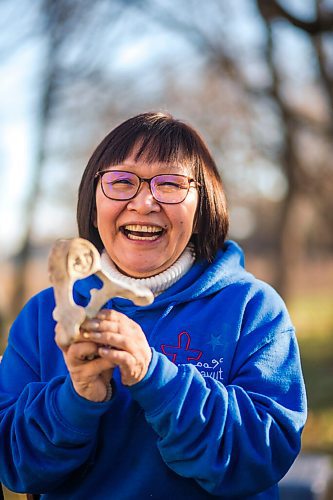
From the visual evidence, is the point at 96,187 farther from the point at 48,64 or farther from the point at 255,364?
the point at 48,64

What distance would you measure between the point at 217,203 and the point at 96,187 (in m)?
0.36

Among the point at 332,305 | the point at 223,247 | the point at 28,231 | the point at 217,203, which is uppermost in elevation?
the point at 217,203

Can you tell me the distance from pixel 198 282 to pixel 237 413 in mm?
411

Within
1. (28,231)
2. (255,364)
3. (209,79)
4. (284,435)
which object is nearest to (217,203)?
(255,364)

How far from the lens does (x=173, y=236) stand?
82.0 inches

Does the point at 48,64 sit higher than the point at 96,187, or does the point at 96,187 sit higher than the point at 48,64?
the point at 48,64

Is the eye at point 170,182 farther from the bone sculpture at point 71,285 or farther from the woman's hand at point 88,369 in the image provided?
the woman's hand at point 88,369

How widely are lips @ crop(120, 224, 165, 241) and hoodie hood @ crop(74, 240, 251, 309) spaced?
0.54ft

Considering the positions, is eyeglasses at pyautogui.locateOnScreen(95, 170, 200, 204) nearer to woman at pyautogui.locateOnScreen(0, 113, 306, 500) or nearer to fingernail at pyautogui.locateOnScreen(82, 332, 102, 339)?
woman at pyautogui.locateOnScreen(0, 113, 306, 500)

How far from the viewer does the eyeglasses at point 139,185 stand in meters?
2.06

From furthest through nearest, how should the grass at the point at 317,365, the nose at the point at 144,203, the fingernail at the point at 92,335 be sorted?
the grass at the point at 317,365 → the nose at the point at 144,203 → the fingernail at the point at 92,335

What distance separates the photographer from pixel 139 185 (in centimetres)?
206

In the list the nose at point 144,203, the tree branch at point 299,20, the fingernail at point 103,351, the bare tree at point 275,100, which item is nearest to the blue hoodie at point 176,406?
the fingernail at point 103,351

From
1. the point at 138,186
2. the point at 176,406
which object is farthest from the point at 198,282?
the point at 176,406
